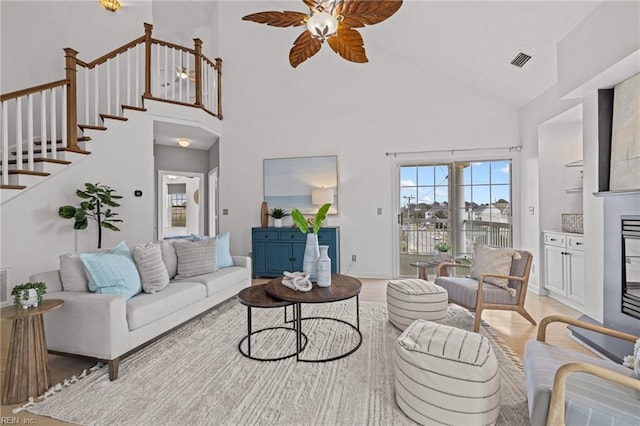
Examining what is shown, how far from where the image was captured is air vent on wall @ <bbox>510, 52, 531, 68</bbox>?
135 inches

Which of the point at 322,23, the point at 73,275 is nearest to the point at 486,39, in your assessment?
the point at 322,23

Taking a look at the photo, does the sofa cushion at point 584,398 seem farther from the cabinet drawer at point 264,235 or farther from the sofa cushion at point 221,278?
the cabinet drawer at point 264,235

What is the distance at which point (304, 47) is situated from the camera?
8.21ft

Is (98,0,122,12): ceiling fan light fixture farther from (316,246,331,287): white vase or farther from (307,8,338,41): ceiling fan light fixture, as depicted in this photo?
(316,246,331,287): white vase

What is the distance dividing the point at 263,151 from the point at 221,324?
3.39 meters

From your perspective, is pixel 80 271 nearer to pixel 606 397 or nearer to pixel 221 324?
pixel 221 324

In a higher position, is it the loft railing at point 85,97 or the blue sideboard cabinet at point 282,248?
the loft railing at point 85,97

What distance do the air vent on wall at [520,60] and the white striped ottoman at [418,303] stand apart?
9.48 ft

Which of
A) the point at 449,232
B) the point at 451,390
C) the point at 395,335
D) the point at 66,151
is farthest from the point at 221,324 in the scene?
the point at 449,232

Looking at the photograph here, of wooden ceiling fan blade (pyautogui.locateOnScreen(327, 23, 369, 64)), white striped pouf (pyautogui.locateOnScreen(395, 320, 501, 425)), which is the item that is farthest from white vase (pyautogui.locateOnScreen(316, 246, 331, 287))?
wooden ceiling fan blade (pyautogui.locateOnScreen(327, 23, 369, 64))

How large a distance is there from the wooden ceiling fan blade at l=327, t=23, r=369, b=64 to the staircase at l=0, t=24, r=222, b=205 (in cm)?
312

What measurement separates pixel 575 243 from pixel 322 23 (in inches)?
143

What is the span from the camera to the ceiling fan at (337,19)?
200cm

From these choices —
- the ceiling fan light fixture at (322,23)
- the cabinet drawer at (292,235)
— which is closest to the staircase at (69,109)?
the cabinet drawer at (292,235)
